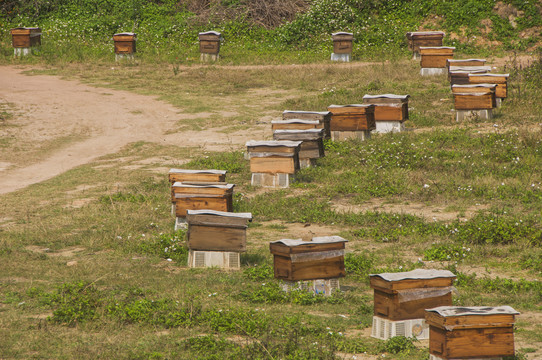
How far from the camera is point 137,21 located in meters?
31.2

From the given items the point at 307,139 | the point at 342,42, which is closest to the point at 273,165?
the point at 307,139

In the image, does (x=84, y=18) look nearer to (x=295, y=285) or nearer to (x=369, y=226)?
(x=369, y=226)

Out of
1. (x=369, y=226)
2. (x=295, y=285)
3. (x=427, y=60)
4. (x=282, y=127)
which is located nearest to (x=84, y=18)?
(x=427, y=60)

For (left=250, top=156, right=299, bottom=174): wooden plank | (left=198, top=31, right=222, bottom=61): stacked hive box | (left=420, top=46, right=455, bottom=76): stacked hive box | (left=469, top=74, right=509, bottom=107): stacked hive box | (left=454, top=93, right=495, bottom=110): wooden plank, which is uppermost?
(left=198, top=31, right=222, bottom=61): stacked hive box

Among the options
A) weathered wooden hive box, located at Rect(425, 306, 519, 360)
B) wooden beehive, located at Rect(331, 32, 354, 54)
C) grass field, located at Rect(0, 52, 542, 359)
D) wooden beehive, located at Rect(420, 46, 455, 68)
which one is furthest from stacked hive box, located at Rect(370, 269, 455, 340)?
wooden beehive, located at Rect(331, 32, 354, 54)

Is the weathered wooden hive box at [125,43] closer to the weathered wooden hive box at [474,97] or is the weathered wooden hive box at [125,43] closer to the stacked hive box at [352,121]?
the stacked hive box at [352,121]

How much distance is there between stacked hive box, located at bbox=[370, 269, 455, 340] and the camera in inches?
274

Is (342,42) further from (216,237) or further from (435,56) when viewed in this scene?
(216,237)

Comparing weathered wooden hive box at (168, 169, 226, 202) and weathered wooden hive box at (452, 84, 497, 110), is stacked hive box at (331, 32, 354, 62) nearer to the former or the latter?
weathered wooden hive box at (452, 84, 497, 110)

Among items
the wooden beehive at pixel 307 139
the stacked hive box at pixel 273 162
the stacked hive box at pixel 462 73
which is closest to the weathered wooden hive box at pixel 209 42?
the stacked hive box at pixel 462 73

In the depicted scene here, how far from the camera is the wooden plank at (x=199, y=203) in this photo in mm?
10805

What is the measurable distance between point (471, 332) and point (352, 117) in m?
10.5

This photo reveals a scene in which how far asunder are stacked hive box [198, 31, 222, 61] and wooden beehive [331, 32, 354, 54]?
4.22 m

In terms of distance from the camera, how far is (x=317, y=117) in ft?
51.7
